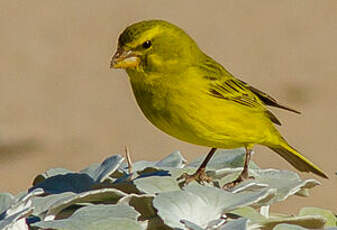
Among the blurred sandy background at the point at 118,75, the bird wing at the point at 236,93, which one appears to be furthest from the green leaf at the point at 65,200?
the blurred sandy background at the point at 118,75

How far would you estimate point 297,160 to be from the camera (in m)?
3.90

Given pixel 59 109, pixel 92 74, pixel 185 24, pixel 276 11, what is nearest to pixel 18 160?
pixel 59 109

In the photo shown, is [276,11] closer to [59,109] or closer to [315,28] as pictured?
[315,28]

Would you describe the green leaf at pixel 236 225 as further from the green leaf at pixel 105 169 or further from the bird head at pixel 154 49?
the bird head at pixel 154 49

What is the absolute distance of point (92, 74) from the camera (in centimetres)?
971

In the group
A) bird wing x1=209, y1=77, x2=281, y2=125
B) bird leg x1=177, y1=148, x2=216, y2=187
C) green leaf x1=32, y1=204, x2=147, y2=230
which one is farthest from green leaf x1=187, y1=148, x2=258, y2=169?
bird wing x1=209, y1=77, x2=281, y2=125

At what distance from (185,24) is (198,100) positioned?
7.32 metres

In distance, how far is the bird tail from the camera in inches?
150

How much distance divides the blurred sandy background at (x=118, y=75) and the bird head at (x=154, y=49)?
3.25 metres

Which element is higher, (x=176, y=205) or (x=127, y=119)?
(x=176, y=205)

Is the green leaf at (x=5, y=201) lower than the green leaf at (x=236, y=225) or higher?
higher

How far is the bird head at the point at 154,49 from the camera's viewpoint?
3.20 metres

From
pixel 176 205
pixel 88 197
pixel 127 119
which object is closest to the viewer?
pixel 176 205

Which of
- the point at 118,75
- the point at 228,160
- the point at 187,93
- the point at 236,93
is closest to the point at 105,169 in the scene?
the point at 228,160
